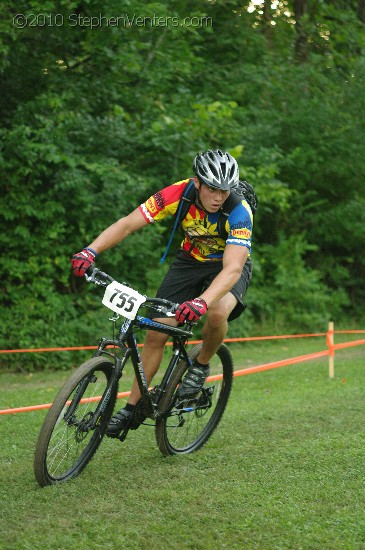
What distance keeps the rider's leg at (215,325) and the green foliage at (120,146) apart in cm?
606

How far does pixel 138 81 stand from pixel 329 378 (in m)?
5.46

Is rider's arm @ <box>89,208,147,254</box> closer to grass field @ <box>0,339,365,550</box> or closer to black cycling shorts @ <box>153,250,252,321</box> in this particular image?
black cycling shorts @ <box>153,250,252,321</box>

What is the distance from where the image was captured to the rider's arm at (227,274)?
5.46 meters

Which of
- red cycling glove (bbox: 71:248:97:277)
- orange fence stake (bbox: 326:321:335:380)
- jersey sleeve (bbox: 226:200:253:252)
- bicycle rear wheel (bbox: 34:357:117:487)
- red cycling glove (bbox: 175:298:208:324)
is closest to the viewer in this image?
bicycle rear wheel (bbox: 34:357:117:487)

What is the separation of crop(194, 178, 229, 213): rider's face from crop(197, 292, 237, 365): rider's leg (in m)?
0.61

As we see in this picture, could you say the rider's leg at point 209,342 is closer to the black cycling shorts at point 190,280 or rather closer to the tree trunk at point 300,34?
the black cycling shorts at point 190,280

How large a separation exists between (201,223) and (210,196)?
0.26m

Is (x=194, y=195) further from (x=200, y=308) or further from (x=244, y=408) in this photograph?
(x=244, y=408)

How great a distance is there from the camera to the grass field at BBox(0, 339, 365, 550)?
4.38 meters

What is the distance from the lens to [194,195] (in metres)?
5.91

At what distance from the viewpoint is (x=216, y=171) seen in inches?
223
